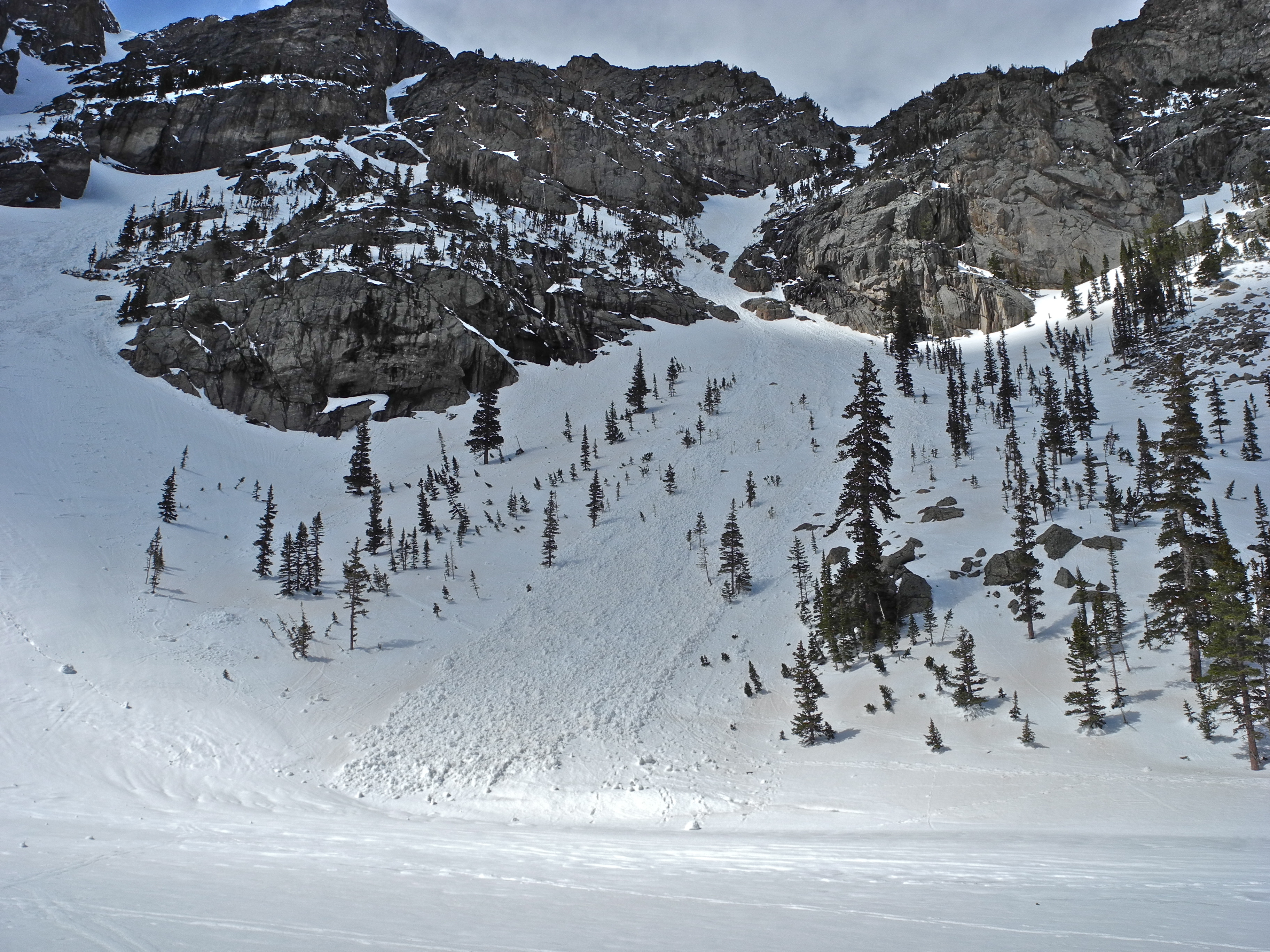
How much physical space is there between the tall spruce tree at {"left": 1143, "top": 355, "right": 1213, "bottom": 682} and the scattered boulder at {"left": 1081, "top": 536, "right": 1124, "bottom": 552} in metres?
7.74

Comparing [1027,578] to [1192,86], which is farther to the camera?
[1192,86]

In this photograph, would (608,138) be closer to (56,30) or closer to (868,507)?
(56,30)

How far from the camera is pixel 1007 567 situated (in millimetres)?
31562

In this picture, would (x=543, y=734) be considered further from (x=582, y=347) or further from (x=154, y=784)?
(x=582, y=347)

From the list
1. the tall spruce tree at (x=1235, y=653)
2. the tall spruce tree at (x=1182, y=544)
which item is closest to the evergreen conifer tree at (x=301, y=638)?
the tall spruce tree at (x=1235, y=653)

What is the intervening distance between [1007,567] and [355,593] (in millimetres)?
32632

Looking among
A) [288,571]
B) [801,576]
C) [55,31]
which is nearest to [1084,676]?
[801,576]

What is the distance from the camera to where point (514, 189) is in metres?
142

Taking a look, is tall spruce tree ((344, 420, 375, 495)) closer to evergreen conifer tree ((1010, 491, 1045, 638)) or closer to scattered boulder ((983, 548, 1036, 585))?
scattered boulder ((983, 548, 1036, 585))

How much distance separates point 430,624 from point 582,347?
7154 cm

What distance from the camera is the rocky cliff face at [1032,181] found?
118 meters

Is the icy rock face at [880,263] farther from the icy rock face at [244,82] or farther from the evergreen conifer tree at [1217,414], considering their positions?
the icy rock face at [244,82]

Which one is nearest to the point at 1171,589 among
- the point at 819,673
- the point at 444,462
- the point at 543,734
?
the point at 819,673

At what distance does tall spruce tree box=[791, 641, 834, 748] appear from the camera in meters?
22.7
